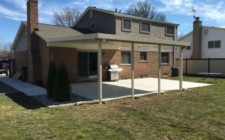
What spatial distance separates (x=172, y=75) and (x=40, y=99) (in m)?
15.1

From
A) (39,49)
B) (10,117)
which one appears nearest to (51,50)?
(39,49)

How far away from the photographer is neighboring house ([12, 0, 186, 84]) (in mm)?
15525

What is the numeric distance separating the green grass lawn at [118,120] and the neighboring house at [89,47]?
3.51m

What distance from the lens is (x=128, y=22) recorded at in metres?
20.0

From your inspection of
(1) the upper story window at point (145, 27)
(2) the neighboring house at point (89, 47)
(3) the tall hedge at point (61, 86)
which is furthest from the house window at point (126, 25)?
(3) the tall hedge at point (61, 86)

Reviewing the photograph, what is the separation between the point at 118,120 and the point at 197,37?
25.3 metres

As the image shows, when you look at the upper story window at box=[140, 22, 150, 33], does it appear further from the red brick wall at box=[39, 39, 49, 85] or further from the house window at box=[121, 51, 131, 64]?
the red brick wall at box=[39, 39, 49, 85]

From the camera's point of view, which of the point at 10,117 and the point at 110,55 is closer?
the point at 10,117

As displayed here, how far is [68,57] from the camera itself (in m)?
15.9

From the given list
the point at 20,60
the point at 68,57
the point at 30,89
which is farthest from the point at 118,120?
the point at 20,60

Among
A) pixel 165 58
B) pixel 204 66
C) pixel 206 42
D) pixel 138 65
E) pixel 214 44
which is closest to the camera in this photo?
pixel 138 65

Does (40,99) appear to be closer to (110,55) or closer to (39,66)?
(39,66)

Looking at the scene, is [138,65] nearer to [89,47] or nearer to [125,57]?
[125,57]

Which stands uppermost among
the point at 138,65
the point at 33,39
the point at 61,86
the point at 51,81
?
→ the point at 33,39
